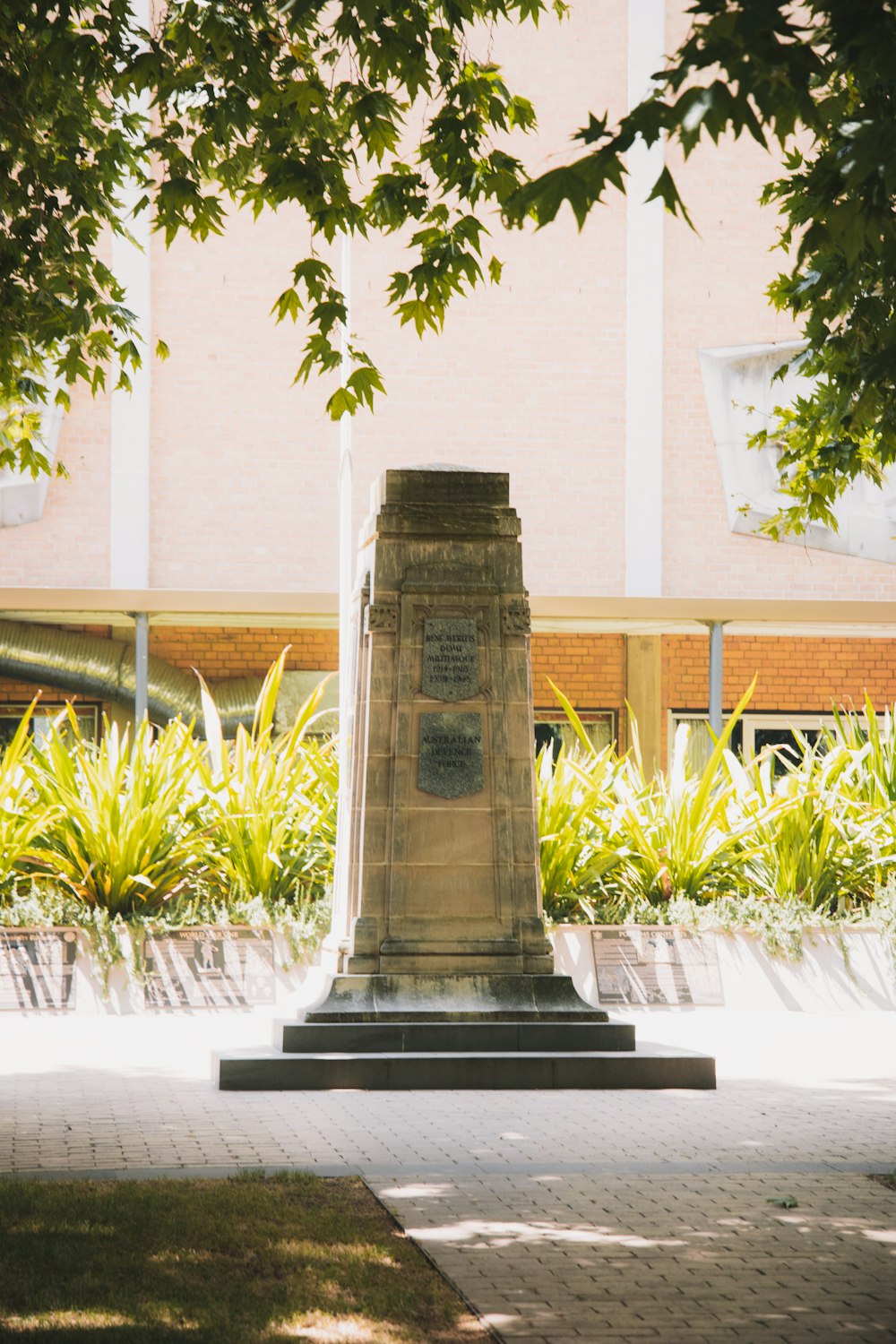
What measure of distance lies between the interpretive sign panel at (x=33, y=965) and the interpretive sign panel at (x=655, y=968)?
3677 millimetres

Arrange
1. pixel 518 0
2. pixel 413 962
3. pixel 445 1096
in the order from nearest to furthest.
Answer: pixel 518 0
pixel 445 1096
pixel 413 962

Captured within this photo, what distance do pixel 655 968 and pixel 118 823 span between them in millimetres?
3948

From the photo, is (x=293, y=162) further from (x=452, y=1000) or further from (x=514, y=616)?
(x=452, y=1000)

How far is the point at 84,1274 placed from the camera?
477cm

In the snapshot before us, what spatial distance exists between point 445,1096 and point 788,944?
4383mm

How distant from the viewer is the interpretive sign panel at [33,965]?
11.1 meters

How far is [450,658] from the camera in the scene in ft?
29.5

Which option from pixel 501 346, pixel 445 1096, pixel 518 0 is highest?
pixel 501 346

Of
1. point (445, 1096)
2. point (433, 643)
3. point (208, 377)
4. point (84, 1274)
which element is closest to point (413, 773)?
point (433, 643)

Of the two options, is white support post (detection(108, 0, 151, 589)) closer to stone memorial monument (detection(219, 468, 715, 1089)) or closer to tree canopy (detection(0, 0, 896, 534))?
tree canopy (detection(0, 0, 896, 534))

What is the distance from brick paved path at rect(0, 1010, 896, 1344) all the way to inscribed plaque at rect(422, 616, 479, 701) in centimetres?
217

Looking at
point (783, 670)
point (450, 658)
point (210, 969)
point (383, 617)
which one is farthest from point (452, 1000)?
point (783, 670)

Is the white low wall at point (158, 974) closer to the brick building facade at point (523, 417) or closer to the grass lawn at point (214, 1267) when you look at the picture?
the grass lawn at point (214, 1267)

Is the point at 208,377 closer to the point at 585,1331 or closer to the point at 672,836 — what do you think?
the point at 672,836
